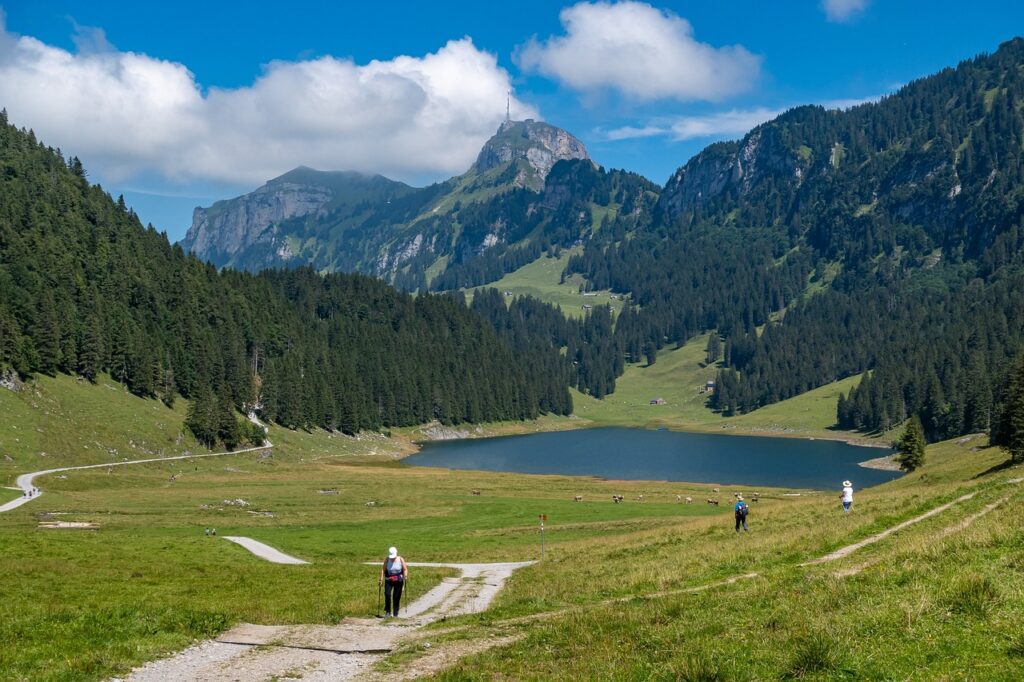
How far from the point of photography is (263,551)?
4984 centimetres

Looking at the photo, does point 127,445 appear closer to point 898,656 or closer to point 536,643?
point 536,643

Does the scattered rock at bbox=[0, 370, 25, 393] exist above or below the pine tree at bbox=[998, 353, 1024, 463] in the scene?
above

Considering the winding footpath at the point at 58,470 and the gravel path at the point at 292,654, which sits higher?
the gravel path at the point at 292,654

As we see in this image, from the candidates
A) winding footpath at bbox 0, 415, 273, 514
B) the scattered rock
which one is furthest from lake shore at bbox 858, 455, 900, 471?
the scattered rock

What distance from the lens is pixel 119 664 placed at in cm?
1878

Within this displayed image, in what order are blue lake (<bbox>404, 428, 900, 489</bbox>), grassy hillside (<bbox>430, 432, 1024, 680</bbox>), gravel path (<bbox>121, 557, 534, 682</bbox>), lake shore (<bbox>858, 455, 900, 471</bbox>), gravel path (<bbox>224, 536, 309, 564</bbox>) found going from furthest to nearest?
lake shore (<bbox>858, 455, 900, 471</bbox>), blue lake (<bbox>404, 428, 900, 489</bbox>), gravel path (<bbox>224, 536, 309, 564</bbox>), gravel path (<bbox>121, 557, 534, 682</bbox>), grassy hillside (<bbox>430, 432, 1024, 680</bbox>)

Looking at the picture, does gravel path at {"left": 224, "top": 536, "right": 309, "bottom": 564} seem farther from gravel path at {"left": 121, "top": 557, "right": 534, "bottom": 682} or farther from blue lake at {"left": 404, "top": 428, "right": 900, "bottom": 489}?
blue lake at {"left": 404, "top": 428, "right": 900, "bottom": 489}

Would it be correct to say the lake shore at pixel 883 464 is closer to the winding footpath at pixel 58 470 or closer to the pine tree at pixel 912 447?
the pine tree at pixel 912 447

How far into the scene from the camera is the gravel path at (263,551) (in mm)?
46503

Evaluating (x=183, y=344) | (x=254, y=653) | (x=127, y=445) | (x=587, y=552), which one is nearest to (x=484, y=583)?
(x=587, y=552)

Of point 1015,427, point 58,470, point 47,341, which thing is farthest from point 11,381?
point 1015,427

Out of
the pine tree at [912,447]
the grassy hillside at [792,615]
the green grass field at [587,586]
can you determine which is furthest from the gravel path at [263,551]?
the pine tree at [912,447]

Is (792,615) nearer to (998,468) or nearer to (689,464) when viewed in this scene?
(998,468)

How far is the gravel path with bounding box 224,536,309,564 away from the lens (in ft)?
153
